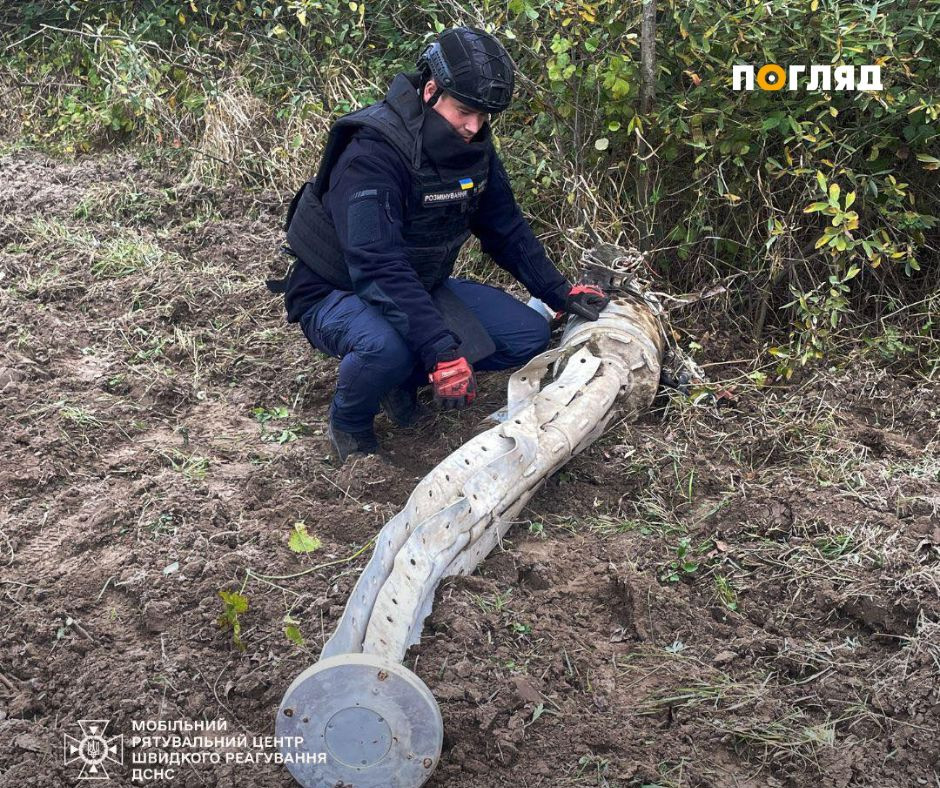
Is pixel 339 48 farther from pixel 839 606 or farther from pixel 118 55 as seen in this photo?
pixel 839 606

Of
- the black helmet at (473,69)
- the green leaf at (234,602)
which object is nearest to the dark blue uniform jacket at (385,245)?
the black helmet at (473,69)

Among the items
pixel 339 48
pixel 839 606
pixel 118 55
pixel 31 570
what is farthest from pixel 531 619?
pixel 118 55

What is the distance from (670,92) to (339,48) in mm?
2266

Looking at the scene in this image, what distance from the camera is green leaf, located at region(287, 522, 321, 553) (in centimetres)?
300

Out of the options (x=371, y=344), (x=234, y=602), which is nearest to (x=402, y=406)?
(x=371, y=344)

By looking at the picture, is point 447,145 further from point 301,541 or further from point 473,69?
point 301,541

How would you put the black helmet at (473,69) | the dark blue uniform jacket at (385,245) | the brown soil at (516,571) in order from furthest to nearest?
the dark blue uniform jacket at (385,245)
the black helmet at (473,69)
the brown soil at (516,571)

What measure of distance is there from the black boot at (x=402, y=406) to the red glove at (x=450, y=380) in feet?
1.62

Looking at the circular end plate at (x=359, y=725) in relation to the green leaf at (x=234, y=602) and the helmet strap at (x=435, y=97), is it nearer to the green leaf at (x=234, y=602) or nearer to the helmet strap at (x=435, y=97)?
the green leaf at (x=234, y=602)

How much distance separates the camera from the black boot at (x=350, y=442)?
11.5 feet

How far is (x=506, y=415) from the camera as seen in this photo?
3.52 meters

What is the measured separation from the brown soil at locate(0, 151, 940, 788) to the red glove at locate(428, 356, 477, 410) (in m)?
0.38

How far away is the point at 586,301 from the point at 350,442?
1096 millimetres

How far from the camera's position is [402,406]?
3.76 m
